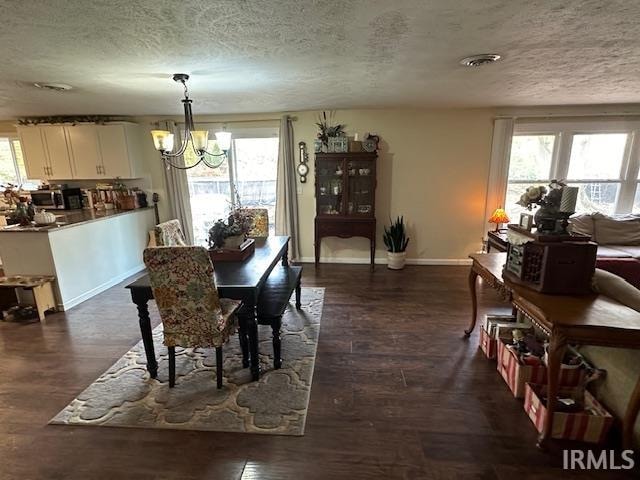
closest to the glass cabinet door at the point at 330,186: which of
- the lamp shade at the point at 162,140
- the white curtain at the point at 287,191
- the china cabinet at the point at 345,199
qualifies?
the china cabinet at the point at 345,199

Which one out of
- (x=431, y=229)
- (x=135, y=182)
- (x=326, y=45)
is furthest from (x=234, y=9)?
(x=135, y=182)

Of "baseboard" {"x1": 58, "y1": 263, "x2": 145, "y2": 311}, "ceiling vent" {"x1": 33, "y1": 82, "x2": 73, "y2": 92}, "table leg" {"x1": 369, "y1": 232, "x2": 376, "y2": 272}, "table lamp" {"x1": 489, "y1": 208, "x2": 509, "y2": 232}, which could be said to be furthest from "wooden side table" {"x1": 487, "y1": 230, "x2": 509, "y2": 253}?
"baseboard" {"x1": 58, "y1": 263, "x2": 145, "y2": 311}

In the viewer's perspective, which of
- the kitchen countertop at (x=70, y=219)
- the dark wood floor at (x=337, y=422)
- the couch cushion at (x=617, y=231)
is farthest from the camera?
the couch cushion at (x=617, y=231)

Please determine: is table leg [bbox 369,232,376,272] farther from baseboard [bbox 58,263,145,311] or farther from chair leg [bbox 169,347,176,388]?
baseboard [bbox 58,263,145,311]

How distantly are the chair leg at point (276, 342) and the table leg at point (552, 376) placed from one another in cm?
166

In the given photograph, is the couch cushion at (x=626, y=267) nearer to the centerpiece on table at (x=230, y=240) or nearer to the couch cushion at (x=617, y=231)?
the couch cushion at (x=617, y=231)

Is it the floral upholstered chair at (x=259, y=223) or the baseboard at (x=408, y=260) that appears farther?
the baseboard at (x=408, y=260)

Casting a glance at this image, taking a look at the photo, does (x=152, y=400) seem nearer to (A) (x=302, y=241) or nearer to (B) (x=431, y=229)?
(A) (x=302, y=241)

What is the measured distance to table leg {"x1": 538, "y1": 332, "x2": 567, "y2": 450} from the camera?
5.19 feet

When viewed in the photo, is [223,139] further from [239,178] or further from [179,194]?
[179,194]

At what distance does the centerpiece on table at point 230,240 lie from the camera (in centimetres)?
268

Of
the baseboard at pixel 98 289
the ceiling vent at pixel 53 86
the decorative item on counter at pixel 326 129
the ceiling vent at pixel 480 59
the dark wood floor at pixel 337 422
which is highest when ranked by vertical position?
the ceiling vent at pixel 53 86

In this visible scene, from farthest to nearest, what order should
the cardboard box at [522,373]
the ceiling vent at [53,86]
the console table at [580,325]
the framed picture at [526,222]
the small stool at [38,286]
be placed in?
the small stool at [38,286], the ceiling vent at [53,86], the framed picture at [526,222], the cardboard box at [522,373], the console table at [580,325]

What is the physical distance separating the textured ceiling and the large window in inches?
35.0
